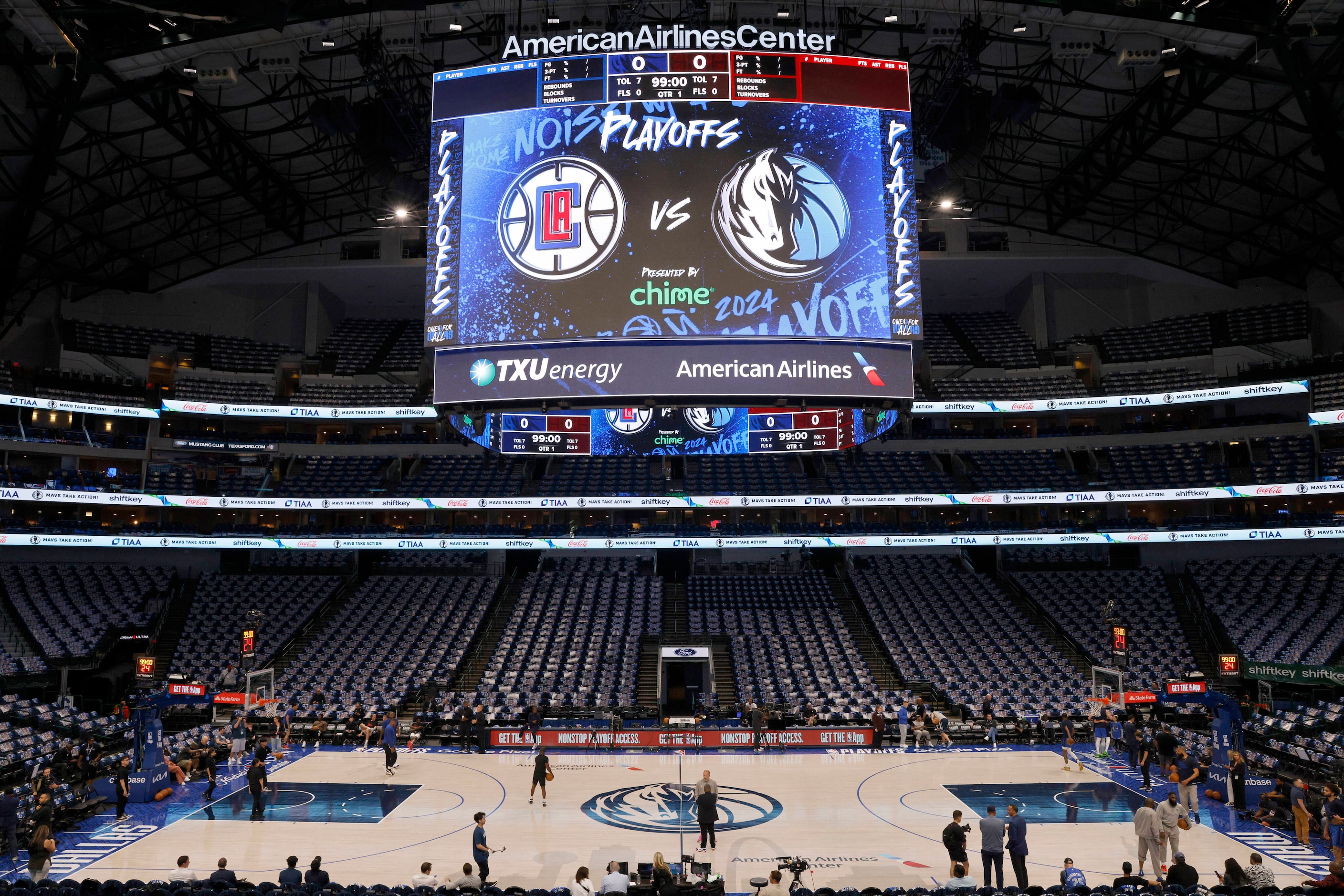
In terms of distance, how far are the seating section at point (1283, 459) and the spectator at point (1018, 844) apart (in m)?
29.7

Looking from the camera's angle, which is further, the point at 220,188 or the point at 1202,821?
the point at 220,188

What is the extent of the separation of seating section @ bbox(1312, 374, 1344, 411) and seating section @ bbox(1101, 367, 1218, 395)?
3.66 meters

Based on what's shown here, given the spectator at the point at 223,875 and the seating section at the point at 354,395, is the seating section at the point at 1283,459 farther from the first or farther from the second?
the spectator at the point at 223,875

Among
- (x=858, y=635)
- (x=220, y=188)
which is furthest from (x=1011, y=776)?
(x=220, y=188)

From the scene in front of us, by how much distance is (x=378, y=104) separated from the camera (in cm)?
2981

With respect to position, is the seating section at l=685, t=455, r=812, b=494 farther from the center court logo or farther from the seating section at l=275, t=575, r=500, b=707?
the center court logo

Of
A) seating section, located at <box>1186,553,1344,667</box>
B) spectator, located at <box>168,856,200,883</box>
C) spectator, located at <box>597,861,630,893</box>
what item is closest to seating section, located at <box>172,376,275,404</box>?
spectator, located at <box>168,856,200,883</box>

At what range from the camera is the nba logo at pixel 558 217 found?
58.4 ft

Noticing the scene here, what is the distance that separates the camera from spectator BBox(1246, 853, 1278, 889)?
13.5 m

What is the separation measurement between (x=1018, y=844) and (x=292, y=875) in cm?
1112

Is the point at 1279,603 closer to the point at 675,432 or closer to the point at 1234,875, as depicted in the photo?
the point at 675,432

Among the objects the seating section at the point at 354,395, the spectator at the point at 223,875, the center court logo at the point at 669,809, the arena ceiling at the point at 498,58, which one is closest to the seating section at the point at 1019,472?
the arena ceiling at the point at 498,58

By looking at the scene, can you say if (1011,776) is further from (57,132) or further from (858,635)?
(57,132)

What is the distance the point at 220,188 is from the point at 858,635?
110 ft
